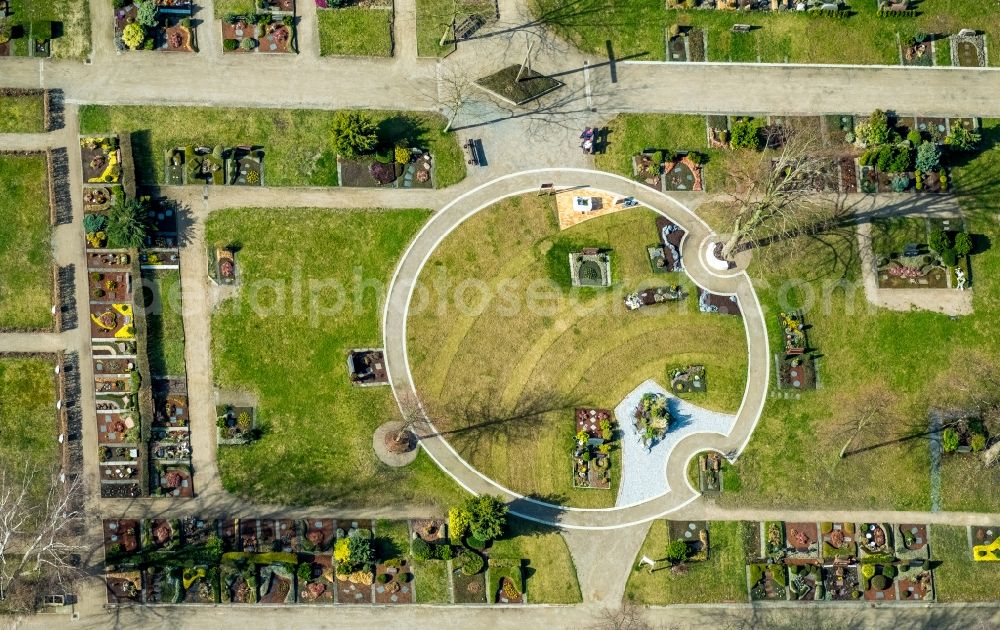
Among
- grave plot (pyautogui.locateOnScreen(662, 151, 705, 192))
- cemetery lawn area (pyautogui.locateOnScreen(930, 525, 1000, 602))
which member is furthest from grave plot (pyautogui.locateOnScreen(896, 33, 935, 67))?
cemetery lawn area (pyautogui.locateOnScreen(930, 525, 1000, 602))

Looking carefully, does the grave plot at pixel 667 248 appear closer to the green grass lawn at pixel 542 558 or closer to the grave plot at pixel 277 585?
the green grass lawn at pixel 542 558

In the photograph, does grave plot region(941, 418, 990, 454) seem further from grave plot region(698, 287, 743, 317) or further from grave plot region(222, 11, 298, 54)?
grave plot region(222, 11, 298, 54)

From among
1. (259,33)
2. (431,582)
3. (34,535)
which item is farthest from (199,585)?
(259,33)

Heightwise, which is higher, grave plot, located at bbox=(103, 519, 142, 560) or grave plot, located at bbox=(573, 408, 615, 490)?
grave plot, located at bbox=(573, 408, 615, 490)

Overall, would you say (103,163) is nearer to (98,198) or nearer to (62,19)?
(98,198)

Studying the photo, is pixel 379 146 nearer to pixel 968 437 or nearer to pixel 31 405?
pixel 31 405
